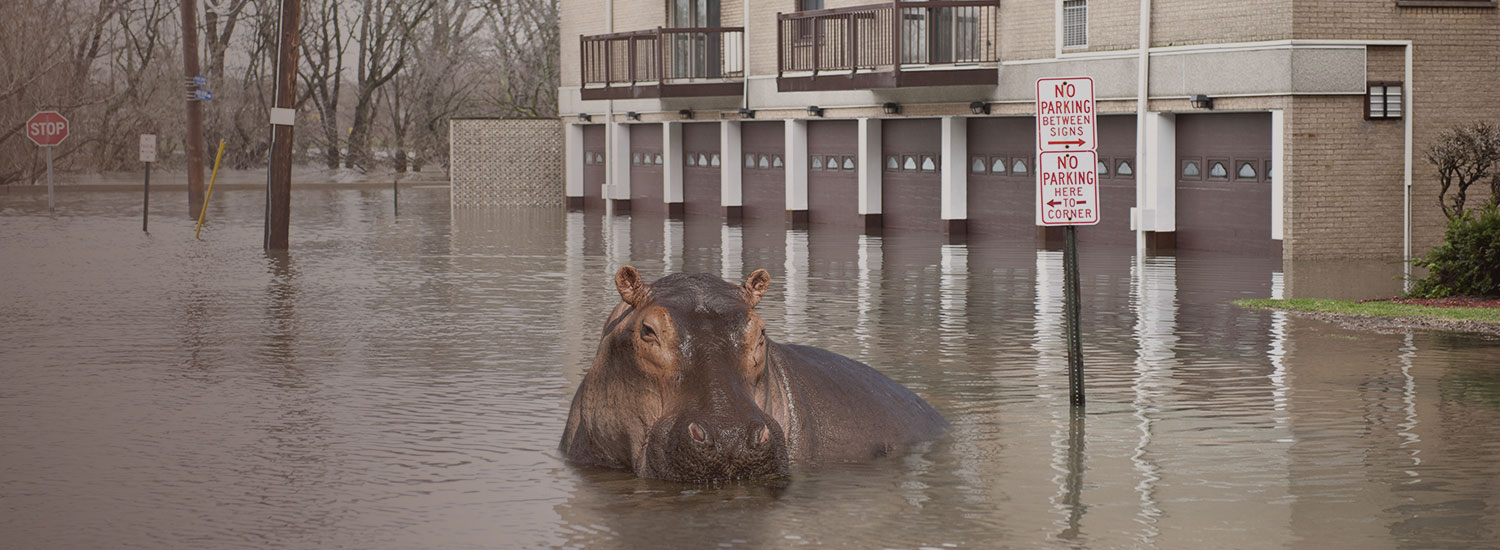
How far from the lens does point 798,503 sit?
31.5 feet

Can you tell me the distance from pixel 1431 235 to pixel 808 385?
19823 millimetres

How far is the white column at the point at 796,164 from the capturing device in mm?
41906

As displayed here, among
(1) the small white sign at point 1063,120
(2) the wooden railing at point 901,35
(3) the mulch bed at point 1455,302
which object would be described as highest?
(2) the wooden railing at point 901,35

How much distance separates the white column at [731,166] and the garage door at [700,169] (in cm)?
61

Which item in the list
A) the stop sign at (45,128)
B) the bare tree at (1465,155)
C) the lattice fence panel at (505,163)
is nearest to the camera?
the bare tree at (1465,155)

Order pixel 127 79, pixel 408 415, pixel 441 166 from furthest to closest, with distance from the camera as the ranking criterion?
pixel 127 79 < pixel 441 166 < pixel 408 415

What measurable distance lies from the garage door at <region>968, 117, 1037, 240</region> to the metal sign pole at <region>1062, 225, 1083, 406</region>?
2141 cm

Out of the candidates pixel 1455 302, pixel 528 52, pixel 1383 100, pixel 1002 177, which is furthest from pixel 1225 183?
pixel 528 52

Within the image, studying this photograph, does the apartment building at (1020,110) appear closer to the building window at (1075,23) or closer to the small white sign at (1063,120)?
the building window at (1075,23)

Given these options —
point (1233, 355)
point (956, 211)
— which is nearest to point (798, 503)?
point (1233, 355)

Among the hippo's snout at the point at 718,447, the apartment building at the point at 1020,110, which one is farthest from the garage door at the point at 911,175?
the hippo's snout at the point at 718,447

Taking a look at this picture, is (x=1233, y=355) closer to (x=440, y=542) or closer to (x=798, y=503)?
(x=798, y=503)

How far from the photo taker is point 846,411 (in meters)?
11.0

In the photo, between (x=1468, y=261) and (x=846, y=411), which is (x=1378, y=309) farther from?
(x=846, y=411)
